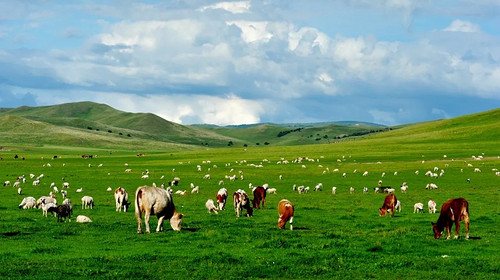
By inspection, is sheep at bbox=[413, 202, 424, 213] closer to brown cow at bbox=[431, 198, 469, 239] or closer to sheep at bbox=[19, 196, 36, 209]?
brown cow at bbox=[431, 198, 469, 239]

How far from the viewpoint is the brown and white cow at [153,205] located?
77.5ft

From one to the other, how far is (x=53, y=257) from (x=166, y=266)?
13.8 feet

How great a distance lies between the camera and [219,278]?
15445 mm

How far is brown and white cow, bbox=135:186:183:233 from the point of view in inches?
930

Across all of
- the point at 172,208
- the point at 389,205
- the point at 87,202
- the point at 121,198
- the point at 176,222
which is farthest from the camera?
the point at 87,202

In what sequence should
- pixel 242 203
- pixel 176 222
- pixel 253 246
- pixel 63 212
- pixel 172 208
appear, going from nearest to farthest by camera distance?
pixel 253 246, pixel 176 222, pixel 172 208, pixel 63 212, pixel 242 203

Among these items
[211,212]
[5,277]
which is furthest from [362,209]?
[5,277]

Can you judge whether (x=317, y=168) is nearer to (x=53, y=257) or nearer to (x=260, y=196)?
(x=260, y=196)

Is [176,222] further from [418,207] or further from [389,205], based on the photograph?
[418,207]

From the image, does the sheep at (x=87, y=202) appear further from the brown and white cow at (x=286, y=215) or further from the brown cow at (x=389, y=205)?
the brown cow at (x=389, y=205)

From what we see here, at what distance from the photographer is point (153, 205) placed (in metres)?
23.7

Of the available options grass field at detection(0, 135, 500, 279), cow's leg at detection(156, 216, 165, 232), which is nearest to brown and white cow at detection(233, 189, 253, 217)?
grass field at detection(0, 135, 500, 279)

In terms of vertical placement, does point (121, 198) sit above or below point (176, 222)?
above

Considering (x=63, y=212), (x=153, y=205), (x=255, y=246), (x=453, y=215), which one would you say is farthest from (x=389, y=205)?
(x=63, y=212)
